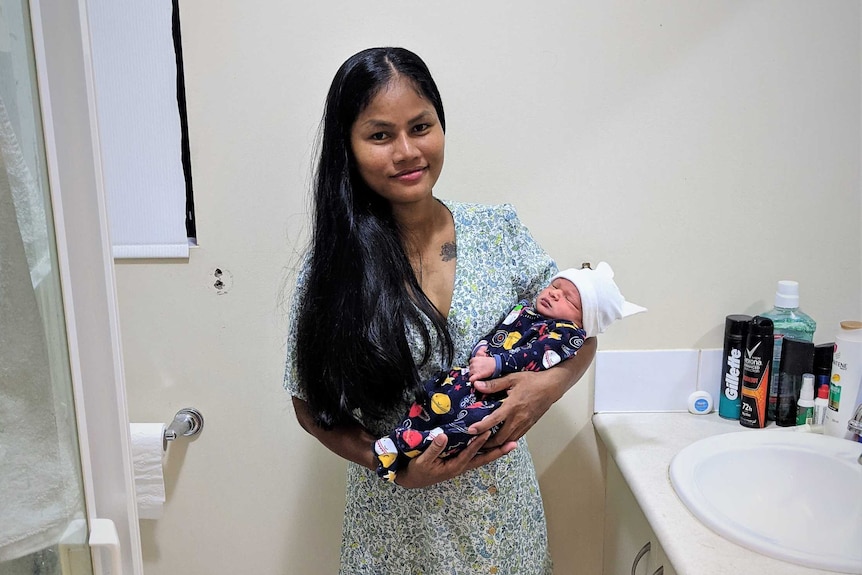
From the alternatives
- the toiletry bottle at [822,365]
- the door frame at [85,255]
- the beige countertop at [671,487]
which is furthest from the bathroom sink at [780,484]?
the door frame at [85,255]

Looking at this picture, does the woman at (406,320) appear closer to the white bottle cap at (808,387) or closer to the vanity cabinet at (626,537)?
the vanity cabinet at (626,537)

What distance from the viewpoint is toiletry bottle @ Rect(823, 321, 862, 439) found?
1158mm

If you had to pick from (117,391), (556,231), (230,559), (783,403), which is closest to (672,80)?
(556,231)

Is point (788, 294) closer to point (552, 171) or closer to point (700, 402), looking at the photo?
point (700, 402)

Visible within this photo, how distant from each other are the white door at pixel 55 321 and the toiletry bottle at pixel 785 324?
46.2 inches

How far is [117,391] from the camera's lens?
27.1 inches

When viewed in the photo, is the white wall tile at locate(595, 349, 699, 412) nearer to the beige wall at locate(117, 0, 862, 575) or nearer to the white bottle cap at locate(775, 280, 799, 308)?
the beige wall at locate(117, 0, 862, 575)

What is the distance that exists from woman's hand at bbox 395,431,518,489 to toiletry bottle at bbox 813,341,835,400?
2.27ft

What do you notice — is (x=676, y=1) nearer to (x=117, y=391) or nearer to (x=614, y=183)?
(x=614, y=183)

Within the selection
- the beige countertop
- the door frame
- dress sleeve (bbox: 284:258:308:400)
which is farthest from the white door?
the beige countertop

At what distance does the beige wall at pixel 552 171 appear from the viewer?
1.26m

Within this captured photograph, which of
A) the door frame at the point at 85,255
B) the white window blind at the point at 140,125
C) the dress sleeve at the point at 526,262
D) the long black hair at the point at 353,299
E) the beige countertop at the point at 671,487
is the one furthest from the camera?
the white window blind at the point at 140,125

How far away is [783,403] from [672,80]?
678 millimetres

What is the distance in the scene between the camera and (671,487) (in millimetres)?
1079
